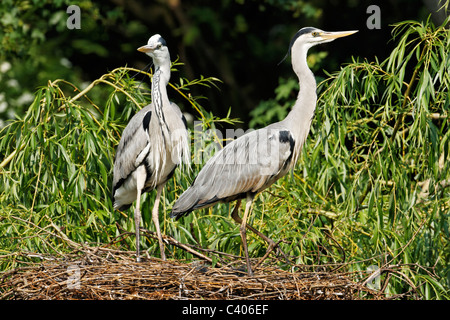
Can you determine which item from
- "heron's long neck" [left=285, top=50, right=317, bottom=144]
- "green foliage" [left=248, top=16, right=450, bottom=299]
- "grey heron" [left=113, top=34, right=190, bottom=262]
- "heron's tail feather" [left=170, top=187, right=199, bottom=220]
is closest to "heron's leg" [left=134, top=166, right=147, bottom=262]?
"grey heron" [left=113, top=34, right=190, bottom=262]

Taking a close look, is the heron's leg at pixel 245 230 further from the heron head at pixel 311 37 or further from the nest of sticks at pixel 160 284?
the heron head at pixel 311 37

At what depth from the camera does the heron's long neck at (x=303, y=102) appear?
3.99 metres

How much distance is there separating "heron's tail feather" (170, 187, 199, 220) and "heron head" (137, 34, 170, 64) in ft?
2.52

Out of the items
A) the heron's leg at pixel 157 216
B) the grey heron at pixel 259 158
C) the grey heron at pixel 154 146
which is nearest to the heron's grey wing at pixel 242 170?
the grey heron at pixel 259 158

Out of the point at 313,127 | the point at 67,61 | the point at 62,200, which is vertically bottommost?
the point at 62,200

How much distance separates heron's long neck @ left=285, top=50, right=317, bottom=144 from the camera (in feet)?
13.1

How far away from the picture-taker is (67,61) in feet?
29.6

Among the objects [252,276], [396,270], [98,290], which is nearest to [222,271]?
[252,276]

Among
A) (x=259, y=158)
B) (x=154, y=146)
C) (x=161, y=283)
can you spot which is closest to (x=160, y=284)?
(x=161, y=283)

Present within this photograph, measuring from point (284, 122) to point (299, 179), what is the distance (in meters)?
0.49

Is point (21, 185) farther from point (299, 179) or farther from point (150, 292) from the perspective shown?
point (299, 179)

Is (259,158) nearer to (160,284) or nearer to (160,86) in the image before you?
(160,86)

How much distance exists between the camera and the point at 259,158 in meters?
4.02

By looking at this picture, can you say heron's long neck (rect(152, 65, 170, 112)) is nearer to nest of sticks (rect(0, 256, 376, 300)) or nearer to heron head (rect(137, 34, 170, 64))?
→ heron head (rect(137, 34, 170, 64))
